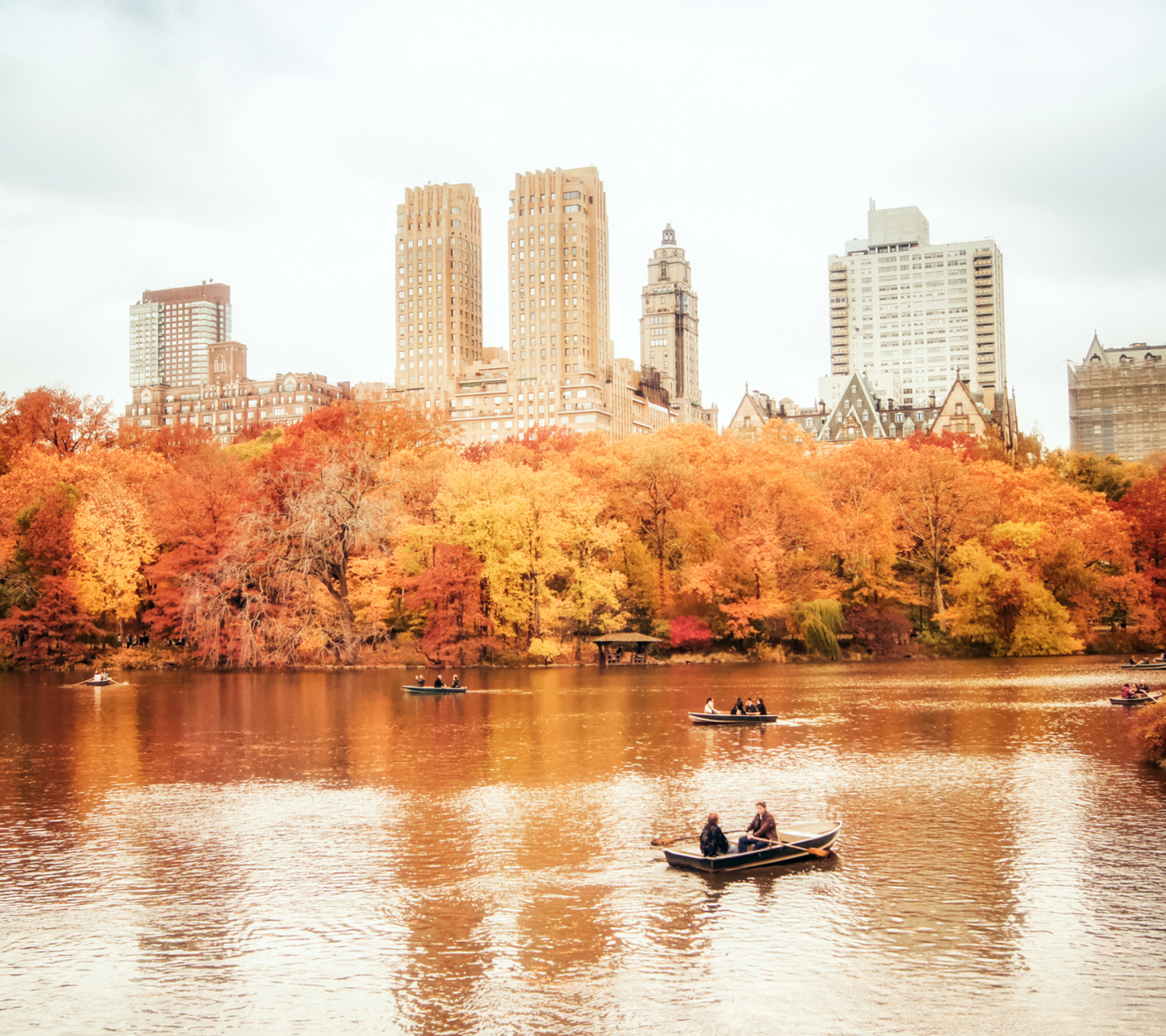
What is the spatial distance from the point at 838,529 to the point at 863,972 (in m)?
60.1

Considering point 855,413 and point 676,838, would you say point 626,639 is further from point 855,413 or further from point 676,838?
point 855,413

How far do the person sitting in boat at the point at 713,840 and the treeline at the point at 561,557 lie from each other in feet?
157

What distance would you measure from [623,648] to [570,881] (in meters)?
52.4

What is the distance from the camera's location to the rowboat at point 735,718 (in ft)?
134

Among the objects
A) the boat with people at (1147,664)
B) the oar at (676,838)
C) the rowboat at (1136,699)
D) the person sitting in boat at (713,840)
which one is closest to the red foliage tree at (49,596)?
the oar at (676,838)

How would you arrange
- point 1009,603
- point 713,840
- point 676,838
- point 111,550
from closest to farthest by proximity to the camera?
point 713,840, point 676,838, point 1009,603, point 111,550

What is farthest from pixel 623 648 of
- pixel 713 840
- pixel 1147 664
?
pixel 713 840

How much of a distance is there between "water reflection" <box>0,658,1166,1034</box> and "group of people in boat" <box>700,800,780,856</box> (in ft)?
1.89

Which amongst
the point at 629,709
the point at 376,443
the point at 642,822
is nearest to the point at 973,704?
the point at 629,709

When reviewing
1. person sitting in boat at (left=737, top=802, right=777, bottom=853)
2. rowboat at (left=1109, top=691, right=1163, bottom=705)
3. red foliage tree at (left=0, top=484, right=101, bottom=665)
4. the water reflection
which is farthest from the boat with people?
red foliage tree at (left=0, top=484, right=101, bottom=665)

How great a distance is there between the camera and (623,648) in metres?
73.6

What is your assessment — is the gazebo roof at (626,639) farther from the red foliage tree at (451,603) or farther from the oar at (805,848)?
the oar at (805,848)

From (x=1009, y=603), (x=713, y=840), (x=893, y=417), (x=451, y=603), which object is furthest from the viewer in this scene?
(x=893, y=417)

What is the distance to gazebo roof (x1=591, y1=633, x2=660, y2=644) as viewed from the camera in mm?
70500
